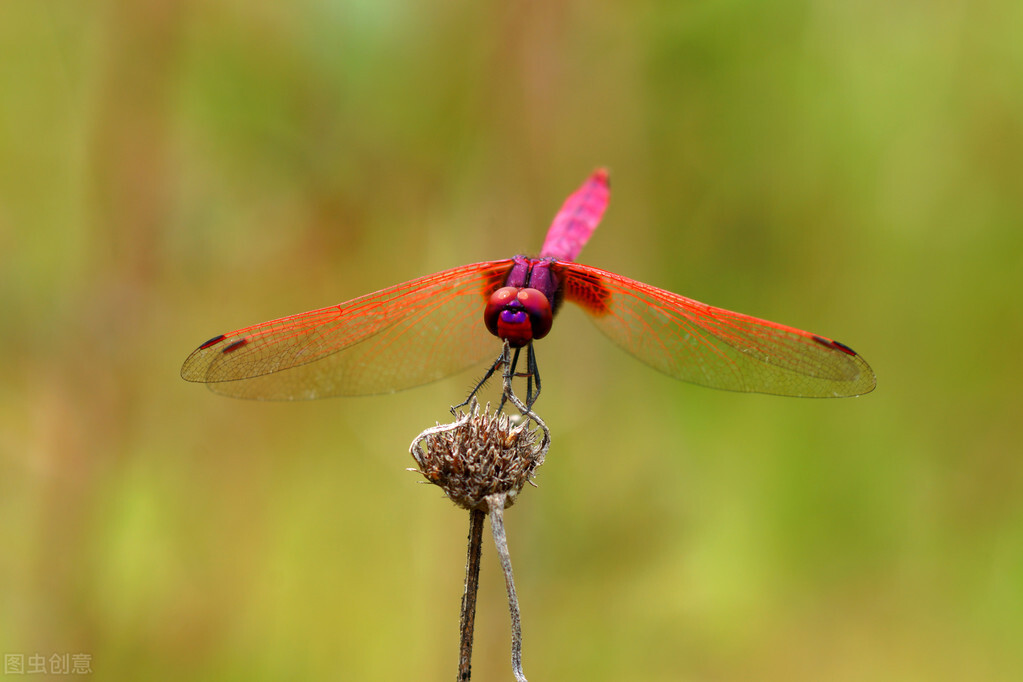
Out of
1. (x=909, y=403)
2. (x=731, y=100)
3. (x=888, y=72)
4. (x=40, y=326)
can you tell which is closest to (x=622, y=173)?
(x=731, y=100)

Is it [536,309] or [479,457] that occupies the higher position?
[536,309]

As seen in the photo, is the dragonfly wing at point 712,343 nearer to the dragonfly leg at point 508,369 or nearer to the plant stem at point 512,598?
the dragonfly leg at point 508,369

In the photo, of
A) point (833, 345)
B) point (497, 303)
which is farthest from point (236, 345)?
point (833, 345)

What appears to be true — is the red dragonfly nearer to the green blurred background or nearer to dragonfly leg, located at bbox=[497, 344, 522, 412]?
dragonfly leg, located at bbox=[497, 344, 522, 412]

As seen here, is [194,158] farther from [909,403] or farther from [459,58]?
[909,403]

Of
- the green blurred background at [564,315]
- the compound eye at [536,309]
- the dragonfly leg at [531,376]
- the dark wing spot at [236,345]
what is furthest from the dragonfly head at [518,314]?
the green blurred background at [564,315]

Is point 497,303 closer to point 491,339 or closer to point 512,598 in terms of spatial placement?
point 491,339
